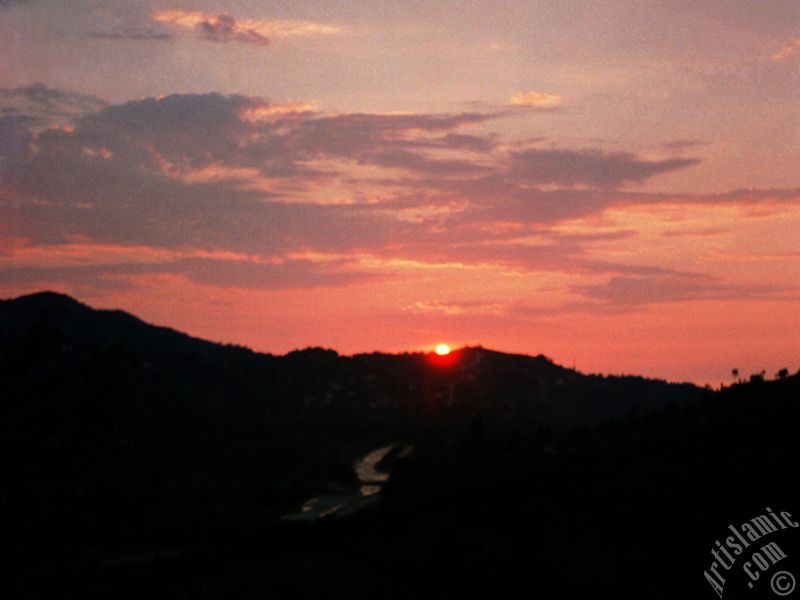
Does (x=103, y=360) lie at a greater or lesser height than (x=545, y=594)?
greater

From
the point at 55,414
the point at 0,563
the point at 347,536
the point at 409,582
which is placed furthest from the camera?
the point at 347,536

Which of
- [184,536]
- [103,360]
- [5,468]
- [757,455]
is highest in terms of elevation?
[103,360]

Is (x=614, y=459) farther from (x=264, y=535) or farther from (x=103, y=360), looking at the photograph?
(x=103, y=360)

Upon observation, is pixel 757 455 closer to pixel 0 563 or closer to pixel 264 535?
pixel 264 535

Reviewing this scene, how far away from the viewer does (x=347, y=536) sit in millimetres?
159500

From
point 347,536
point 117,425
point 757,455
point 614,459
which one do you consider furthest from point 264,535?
point 117,425

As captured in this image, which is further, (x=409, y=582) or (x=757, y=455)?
(x=757, y=455)

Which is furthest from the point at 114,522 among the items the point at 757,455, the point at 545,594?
the point at 757,455

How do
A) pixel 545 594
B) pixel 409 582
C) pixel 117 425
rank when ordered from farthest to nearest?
pixel 409 582
pixel 545 594
pixel 117 425

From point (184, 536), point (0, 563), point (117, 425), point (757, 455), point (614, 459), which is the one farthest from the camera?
point (184, 536)

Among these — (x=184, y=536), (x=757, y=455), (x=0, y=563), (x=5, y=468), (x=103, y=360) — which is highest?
(x=103, y=360)

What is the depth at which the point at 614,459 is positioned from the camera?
173500 mm

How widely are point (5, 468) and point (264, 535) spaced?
137388 mm

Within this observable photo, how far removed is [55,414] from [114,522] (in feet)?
15.3
